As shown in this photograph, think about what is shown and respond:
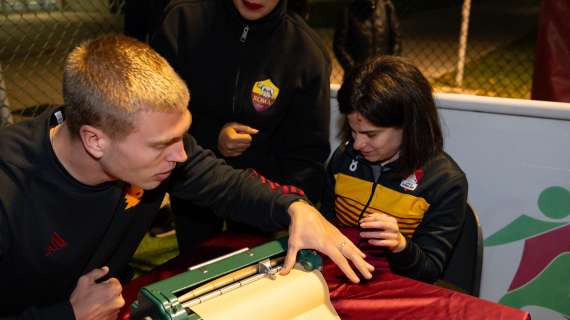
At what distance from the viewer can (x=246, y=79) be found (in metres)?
1.89

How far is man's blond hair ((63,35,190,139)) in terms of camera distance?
45.5 inches

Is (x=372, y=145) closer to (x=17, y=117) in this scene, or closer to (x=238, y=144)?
Result: (x=238, y=144)

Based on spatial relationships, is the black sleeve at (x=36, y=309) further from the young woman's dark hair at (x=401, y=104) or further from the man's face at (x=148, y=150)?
the young woman's dark hair at (x=401, y=104)

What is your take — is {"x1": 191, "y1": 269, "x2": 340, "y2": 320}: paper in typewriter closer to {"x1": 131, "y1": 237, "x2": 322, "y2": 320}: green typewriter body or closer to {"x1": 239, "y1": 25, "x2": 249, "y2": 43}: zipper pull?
{"x1": 131, "y1": 237, "x2": 322, "y2": 320}: green typewriter body

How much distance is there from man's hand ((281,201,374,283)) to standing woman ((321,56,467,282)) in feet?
1.00

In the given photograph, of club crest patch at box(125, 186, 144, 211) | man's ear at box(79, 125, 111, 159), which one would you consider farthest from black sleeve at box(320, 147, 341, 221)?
man's ear at box(79, 125, 111, 159)

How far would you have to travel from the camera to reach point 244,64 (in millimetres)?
1895

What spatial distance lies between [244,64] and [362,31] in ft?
8.55

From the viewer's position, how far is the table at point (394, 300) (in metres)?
1.22

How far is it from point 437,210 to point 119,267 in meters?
0.91

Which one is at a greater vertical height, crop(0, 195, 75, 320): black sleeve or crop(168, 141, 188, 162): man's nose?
crop(168, 141, 188, 162): man's nose

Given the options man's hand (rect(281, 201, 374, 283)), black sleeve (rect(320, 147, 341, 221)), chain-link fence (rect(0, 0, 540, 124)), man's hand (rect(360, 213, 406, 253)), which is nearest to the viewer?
man's hand (rect(281, 201, 374, 283))

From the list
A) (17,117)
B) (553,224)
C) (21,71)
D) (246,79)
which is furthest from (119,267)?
(21,71)

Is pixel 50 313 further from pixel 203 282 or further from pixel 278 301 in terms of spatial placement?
pixel 278 301
